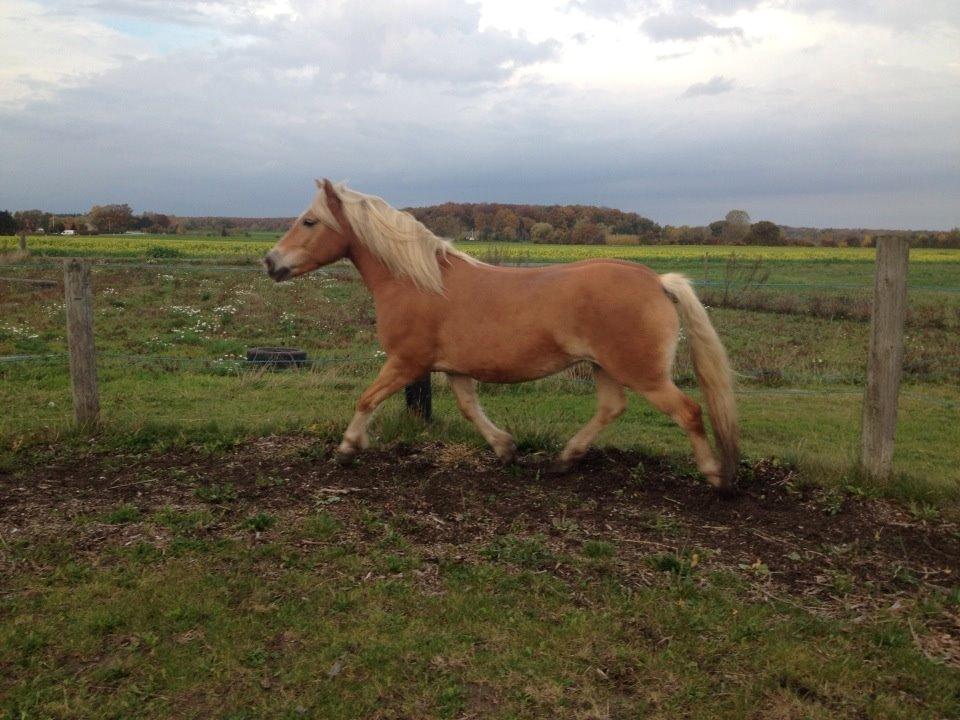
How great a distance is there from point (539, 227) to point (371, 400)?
14.2 metres

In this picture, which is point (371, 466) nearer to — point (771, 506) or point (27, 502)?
point (27, 502)

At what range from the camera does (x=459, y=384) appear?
582cm

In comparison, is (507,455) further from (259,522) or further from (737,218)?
(737,218)

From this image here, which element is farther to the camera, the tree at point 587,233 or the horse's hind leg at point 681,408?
the tree at point 587,233

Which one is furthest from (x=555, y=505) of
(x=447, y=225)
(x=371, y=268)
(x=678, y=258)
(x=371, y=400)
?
(x=678, y=258)

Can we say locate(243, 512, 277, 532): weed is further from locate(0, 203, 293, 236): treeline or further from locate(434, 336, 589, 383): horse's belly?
locate(0, 203, 293, 236): treeline

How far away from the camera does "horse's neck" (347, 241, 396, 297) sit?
223 inches

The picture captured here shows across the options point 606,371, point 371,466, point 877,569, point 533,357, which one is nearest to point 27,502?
point 371,466

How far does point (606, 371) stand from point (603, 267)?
2.28 feet

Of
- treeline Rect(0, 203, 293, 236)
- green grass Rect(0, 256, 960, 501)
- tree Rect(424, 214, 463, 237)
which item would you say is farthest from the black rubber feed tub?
treeline Rect(0, 203, 293, 236)

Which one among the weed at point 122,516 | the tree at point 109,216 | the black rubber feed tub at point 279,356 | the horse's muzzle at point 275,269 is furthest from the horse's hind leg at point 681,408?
the tree at point 109,216

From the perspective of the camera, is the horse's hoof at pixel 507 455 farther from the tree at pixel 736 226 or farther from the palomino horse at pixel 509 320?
the tree at pixel 736 226

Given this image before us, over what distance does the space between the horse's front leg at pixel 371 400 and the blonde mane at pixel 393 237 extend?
2.02 ft

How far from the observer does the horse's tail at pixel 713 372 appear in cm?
498
